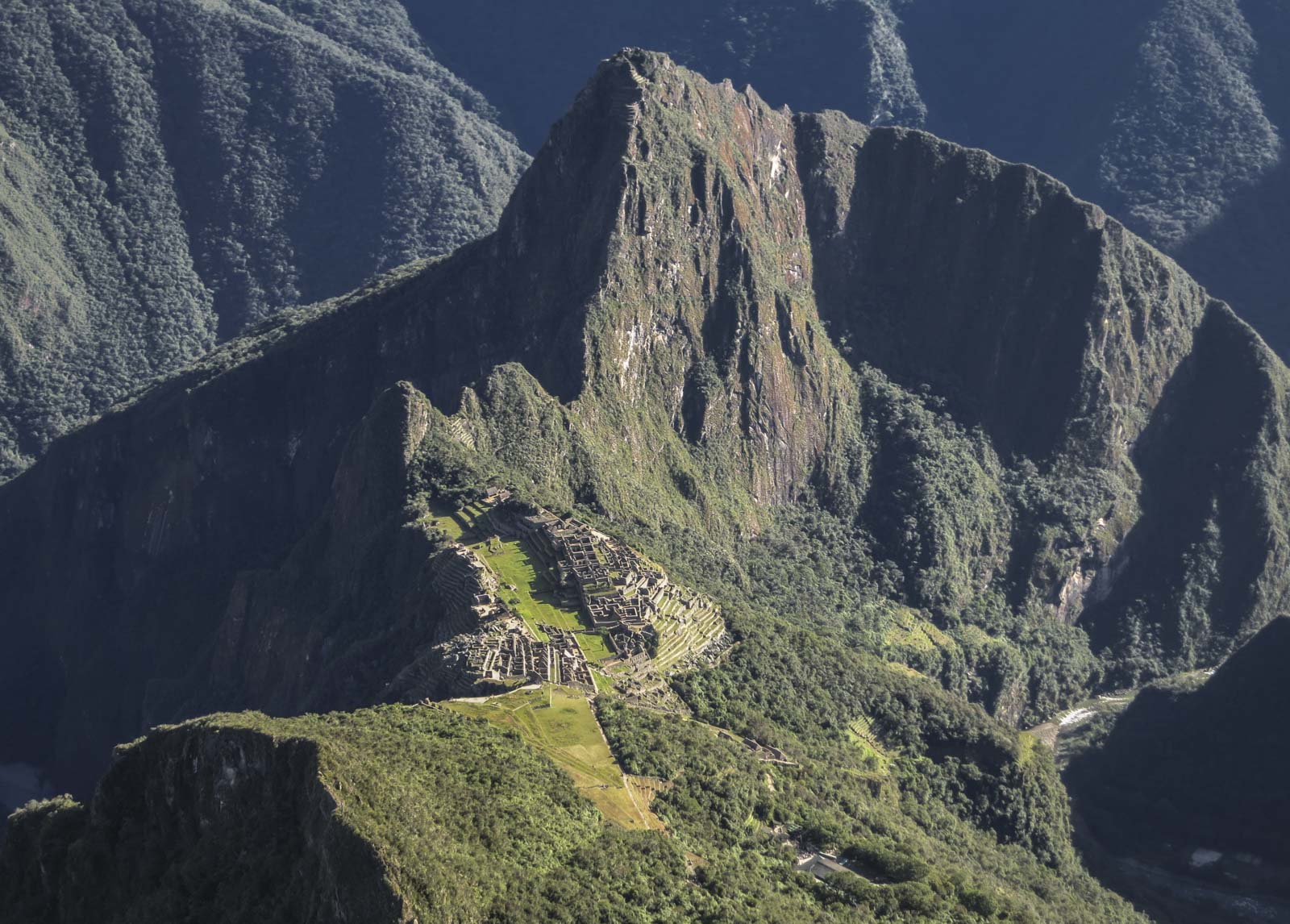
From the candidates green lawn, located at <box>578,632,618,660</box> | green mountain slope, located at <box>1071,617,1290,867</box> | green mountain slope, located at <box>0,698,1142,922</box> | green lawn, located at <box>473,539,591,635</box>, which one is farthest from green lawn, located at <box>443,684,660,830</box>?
green mountain slope, located at <box>1071,617,1290,867</box>

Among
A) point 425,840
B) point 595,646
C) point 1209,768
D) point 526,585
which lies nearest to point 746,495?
point 1209,768

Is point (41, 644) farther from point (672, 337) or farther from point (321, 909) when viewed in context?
point (321, 909)

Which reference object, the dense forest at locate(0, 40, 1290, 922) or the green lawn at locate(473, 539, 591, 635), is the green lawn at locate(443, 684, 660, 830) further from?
the green lawn at locate(473, 539, 591, 635)

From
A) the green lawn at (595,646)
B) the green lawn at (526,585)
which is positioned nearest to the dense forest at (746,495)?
the green lawn at (526,585)

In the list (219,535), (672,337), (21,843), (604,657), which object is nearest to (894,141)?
(672,337)

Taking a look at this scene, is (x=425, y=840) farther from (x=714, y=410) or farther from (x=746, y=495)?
(x=714, y=410)

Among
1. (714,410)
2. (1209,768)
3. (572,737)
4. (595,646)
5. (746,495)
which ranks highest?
(714,410)

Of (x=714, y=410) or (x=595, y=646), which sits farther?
(x=714, y=410)
